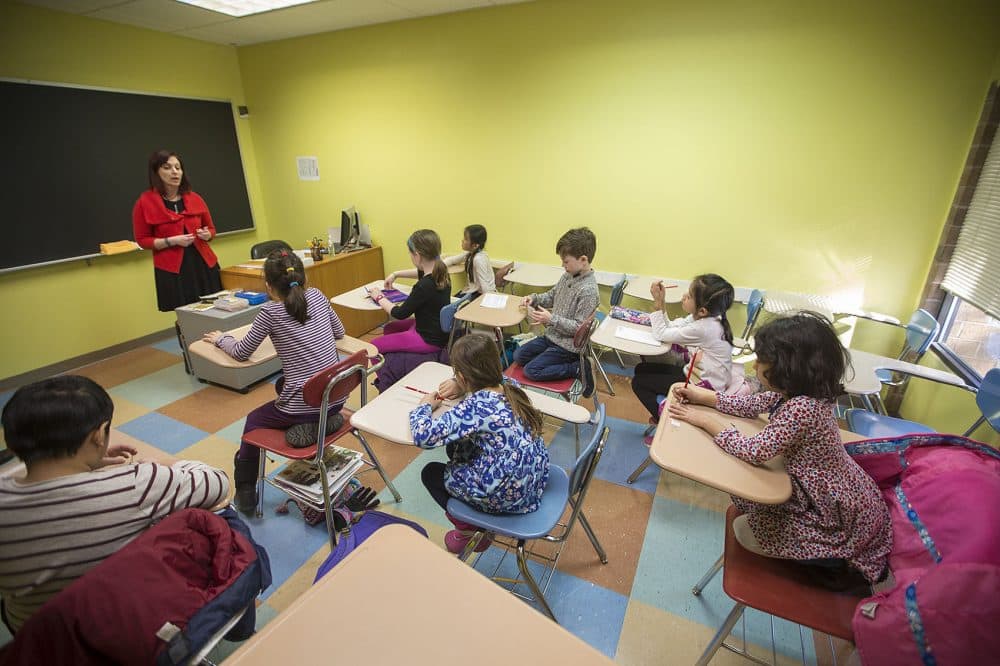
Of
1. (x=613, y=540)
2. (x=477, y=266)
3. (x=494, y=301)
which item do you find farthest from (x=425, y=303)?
(x=613, y=540)

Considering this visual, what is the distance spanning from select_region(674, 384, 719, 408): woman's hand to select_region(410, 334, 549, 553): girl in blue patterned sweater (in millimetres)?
621

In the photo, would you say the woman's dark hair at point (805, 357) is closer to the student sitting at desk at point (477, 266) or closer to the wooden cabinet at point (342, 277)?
the student sitting at desk at point (477, 266)

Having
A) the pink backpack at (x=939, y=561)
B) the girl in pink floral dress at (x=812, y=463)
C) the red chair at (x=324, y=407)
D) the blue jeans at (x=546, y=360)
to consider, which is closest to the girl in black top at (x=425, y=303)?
the blue jeans at (x=546, y=360)

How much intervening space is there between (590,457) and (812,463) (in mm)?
669

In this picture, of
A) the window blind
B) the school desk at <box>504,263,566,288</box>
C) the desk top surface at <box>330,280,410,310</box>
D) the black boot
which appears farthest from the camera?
the school desk at <box>504,263,566,288</box>

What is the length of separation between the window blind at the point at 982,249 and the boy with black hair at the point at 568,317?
6.83 ft

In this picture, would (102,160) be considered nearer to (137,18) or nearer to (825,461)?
(137,18)

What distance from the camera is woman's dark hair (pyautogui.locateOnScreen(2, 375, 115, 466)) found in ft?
3.39

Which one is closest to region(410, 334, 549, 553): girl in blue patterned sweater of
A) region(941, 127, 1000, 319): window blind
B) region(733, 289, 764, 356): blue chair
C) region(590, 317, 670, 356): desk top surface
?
region(590, 317, 670, 356): desk top surface

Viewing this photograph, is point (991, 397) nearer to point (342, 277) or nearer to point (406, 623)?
point (406, 623)

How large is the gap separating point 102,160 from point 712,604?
540 centimetres

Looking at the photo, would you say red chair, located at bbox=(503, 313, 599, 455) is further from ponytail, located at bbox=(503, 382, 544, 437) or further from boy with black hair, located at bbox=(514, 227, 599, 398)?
ponytail, located at bbox=(503, 382, 544, 437)

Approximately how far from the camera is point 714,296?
7.32 feet

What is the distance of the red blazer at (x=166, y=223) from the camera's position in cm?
329
